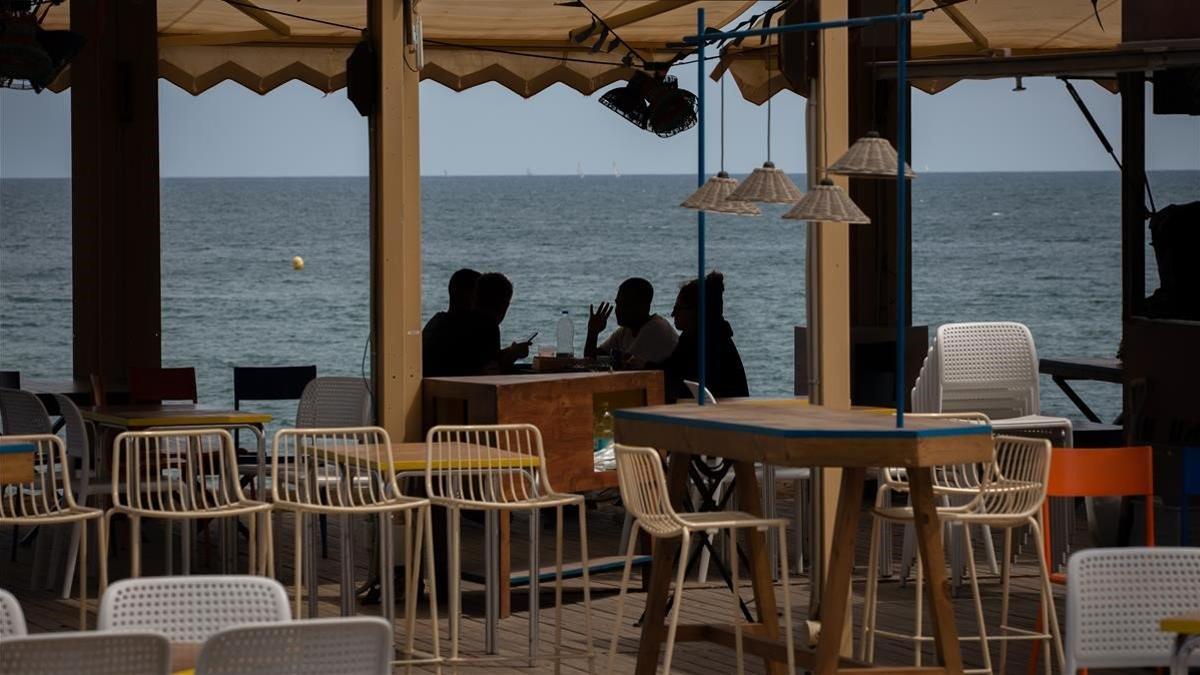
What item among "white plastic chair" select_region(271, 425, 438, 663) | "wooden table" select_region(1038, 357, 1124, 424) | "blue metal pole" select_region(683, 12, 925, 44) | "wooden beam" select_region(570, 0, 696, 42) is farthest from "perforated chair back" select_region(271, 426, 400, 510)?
"wooden beam" select_region(570, 0, 696, 42)

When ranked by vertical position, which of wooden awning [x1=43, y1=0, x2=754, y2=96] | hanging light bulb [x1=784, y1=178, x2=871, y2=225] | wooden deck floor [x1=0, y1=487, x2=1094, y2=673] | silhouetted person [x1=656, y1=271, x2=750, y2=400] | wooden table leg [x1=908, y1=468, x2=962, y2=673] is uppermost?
wooden awning [x1=43, y1=0, x2=754, y2=96]

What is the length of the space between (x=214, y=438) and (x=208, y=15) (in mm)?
3870

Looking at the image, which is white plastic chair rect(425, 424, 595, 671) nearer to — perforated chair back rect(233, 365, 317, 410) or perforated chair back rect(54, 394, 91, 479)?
perforated chair back rect(54, 394, 91, 479)

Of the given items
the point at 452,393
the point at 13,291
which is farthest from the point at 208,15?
the point at 13,291

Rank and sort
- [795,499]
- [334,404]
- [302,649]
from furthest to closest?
[334,404] → [795,499] → [302,649]

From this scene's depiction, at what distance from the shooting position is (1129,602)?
14.6ft

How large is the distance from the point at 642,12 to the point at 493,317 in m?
3.23

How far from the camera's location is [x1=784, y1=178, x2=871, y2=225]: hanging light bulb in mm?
5469

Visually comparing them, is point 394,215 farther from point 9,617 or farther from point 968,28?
point 968,28

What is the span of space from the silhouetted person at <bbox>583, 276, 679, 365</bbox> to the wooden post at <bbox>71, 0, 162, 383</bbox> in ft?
7.97

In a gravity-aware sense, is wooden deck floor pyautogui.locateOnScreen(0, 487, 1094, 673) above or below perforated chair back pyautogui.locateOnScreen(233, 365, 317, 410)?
below

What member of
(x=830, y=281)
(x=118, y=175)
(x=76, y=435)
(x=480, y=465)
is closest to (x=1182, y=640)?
(x=480, y=465)

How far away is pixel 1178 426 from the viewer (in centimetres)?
935

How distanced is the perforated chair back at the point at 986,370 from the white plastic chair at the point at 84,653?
5.14 m
